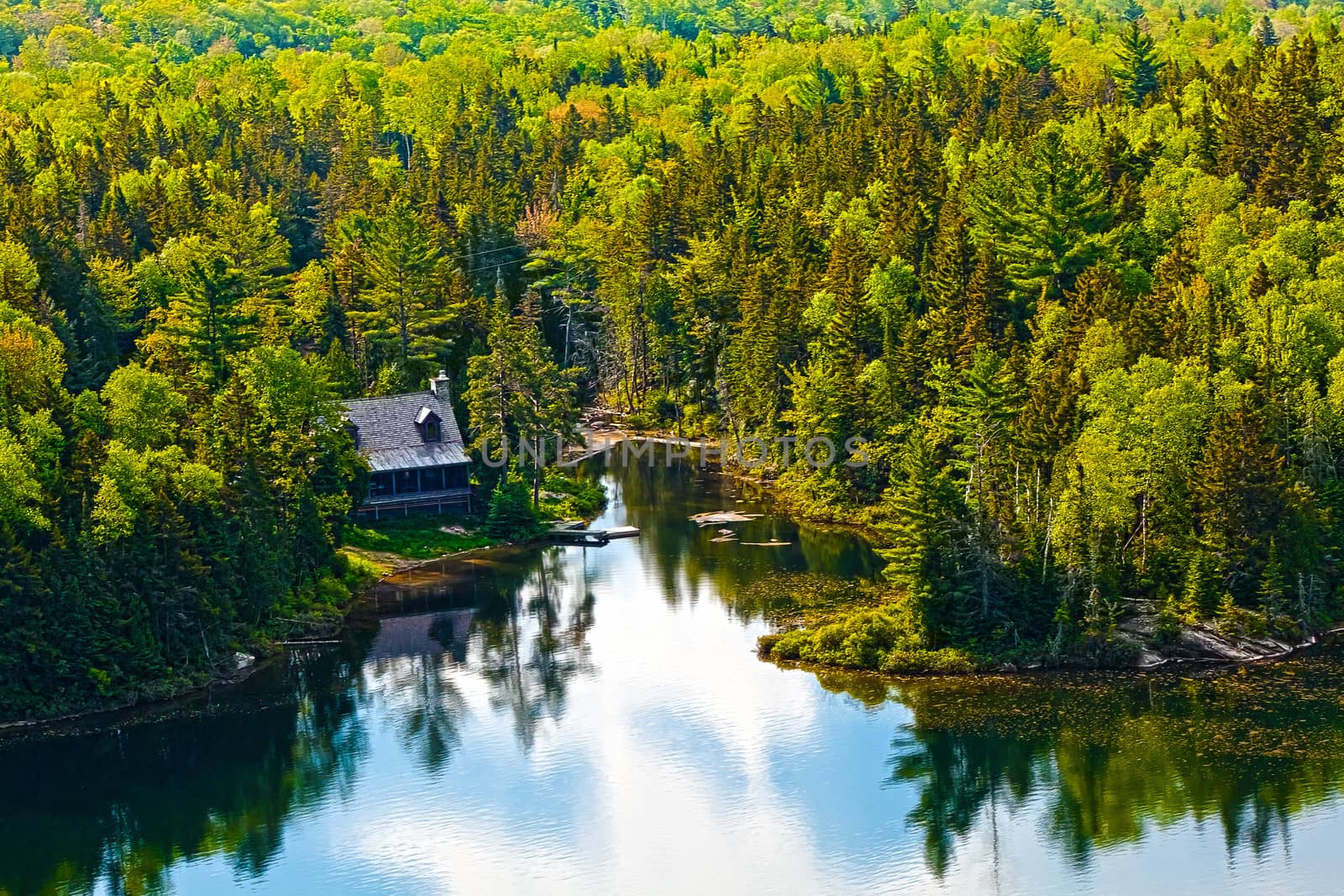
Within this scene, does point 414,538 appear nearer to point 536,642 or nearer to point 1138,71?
point 536,642

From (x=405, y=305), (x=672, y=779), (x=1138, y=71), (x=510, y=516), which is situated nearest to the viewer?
(x=672, y=779)

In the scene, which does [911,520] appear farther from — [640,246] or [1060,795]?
[640,246]

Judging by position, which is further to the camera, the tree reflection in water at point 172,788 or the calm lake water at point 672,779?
the tree reflection in water at point 172,788

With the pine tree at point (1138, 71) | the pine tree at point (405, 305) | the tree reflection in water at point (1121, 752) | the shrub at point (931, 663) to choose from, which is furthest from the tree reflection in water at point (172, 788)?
the pine tree at point (1138, 71)

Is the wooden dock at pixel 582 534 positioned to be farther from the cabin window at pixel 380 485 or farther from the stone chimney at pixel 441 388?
the stone chimney at pixel 441 388

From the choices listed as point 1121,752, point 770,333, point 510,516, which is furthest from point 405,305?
point 1121,752

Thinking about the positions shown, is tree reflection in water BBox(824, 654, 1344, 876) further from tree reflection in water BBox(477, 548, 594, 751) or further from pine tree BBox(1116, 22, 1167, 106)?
pine tree BBox(1116, 22, 1167, 106)

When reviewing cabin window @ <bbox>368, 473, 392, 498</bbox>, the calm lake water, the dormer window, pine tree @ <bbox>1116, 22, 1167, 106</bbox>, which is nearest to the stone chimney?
the dormer window
